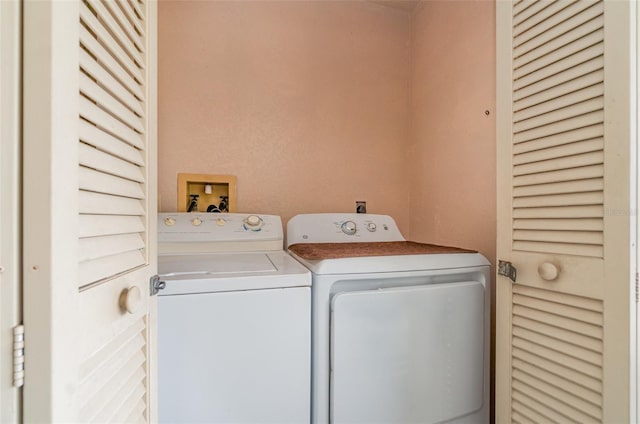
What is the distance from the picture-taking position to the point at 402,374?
1.00 m

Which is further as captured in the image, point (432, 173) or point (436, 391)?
point (432, 173)

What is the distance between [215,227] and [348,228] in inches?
27.0

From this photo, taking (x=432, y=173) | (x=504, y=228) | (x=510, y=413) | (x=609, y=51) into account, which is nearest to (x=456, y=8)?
(x=432, y=173)

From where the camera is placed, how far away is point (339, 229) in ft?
5.27

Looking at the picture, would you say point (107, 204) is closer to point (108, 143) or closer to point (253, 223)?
Result: point (108, 143)

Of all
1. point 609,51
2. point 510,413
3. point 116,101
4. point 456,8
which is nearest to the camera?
point 116,101

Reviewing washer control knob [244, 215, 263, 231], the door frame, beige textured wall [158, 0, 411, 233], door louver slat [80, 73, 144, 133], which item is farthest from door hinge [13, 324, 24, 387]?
beige textured wall [158, 0, 411, 233]

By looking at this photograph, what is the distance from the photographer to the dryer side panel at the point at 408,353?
3.07ft

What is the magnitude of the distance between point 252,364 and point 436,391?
668 mm

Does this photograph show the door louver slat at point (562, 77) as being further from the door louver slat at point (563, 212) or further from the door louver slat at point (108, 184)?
the door louver slat at point (108, 184)

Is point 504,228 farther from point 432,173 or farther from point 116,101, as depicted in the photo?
point 116,101

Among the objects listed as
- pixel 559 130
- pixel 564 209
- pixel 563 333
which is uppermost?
pixel 559 130

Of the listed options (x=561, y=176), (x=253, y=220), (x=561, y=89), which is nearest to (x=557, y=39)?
(x=561, y=89)

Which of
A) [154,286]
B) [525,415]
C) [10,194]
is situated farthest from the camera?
[525,415]
